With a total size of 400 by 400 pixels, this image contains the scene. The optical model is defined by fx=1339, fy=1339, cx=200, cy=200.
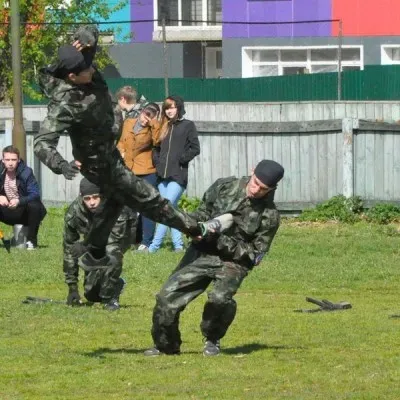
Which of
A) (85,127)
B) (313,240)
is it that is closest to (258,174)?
(85,127)

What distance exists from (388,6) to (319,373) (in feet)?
103

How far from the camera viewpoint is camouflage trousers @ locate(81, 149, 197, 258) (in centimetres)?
1102

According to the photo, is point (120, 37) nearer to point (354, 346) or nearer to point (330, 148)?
point (330, 148)

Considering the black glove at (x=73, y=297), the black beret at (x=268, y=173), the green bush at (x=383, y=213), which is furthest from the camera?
the green bush at (x=383, y=213)

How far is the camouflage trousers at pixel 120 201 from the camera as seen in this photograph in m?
11.0

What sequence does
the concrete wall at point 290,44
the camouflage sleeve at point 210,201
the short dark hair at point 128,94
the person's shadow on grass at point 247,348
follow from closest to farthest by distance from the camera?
the camouflage sleeve at point 210,201
the person's shadow on grass at point 247,348
the short dark hair at point 128,94
the concrete wall at point 290,44

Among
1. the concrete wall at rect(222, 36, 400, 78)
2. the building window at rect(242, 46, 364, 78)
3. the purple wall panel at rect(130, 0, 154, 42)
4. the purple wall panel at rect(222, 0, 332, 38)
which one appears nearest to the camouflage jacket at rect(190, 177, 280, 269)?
the concrete wall at rect(222, 36, 400, 78)

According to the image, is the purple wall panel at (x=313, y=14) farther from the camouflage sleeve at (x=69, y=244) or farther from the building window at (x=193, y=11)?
the camouflage sleeve at (x=69, y=244)

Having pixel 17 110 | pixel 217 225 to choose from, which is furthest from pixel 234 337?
pixel 17 110

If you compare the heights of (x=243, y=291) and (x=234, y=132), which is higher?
(x=234, y=132)

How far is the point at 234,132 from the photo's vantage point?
2438 centimetres

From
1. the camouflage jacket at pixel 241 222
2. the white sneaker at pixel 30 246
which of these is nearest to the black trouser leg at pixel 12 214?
the white sneaker at pixel 30 246

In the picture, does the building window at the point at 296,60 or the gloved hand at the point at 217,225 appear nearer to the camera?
the gloved hand at the point at 217,225

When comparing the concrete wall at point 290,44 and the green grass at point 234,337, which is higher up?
the concrete wall at point 290,44
